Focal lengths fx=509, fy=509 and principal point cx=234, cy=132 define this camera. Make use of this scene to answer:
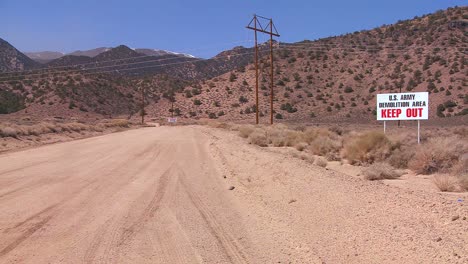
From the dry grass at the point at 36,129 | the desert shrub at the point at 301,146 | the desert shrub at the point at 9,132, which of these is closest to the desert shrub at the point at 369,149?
the desert shrub at the point at 301,146

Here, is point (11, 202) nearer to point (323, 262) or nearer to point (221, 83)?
point (323, 262)

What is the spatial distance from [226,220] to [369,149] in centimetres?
1286

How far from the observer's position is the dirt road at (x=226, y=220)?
838cm

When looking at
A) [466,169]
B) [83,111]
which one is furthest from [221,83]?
[466,169]

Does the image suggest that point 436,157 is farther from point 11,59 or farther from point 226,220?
point 11,59

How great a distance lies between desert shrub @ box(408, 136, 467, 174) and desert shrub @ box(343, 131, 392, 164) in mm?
2444

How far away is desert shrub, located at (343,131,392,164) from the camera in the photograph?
22.1 meters

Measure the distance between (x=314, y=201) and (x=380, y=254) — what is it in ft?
13.7

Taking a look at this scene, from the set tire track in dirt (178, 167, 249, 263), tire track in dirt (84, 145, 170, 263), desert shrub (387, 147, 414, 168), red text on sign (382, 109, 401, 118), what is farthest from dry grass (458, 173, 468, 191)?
red text on sign (382, 109, 401, 118)

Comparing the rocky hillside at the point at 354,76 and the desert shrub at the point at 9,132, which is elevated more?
the rocky hillside at the point at 354,76

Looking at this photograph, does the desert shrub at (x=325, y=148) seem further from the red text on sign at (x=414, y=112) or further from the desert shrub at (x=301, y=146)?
the red text on sign at (x=414, y=112)

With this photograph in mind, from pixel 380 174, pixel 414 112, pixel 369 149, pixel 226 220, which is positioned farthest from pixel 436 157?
pixel 226 220

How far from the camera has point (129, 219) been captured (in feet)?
37.0

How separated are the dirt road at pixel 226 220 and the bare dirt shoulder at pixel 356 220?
0.9 inches
